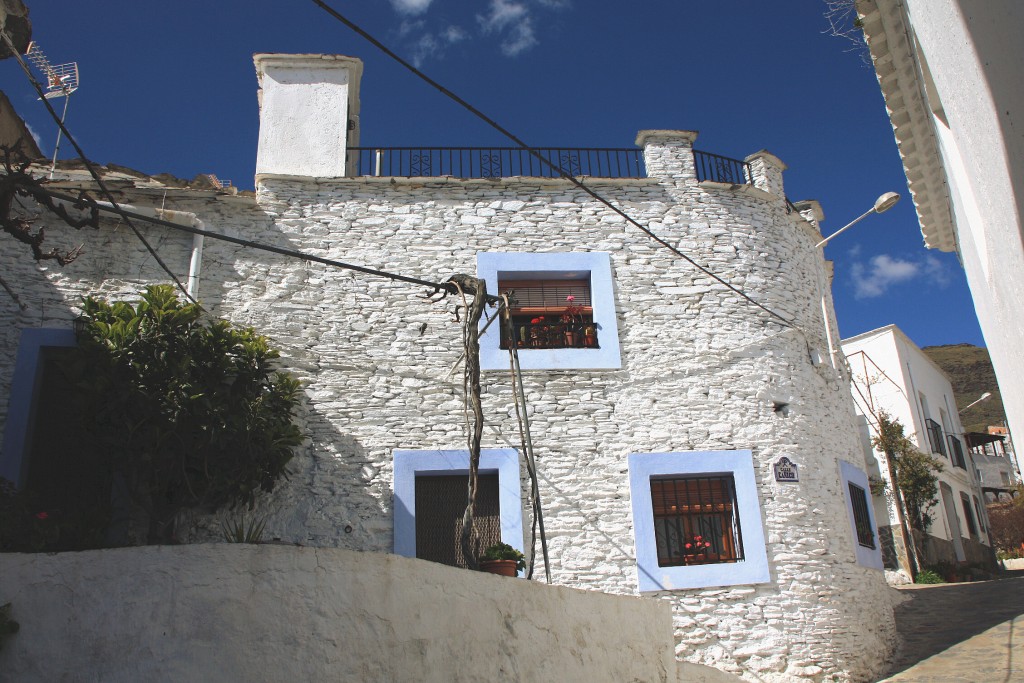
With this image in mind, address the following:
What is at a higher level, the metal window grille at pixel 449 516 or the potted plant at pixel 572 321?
the potted plant at pixel 572 321

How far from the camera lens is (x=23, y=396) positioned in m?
10.0

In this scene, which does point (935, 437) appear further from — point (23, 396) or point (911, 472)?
point (23, 396)

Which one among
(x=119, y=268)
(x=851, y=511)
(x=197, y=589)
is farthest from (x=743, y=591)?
(x=119, y=268)

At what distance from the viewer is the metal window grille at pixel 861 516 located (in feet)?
39.1

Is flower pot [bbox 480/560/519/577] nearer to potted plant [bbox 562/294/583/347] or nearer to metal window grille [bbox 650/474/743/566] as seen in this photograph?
metal window grille [bbox 650/474/743/566]

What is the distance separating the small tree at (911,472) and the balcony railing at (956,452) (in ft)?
11.7

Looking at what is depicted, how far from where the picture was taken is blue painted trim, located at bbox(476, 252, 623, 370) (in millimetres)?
11156

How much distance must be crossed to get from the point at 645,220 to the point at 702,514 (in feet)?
13.3

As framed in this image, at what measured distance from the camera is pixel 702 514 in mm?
10875

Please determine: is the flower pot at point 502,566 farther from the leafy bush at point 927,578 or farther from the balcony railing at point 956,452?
the balcony railing at point 956,452

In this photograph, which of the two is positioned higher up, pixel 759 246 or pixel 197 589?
pixel 759 246

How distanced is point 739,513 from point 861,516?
2.49m

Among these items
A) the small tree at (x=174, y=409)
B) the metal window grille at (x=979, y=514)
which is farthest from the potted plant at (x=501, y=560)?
the metal window grille at (x=979, y=514)

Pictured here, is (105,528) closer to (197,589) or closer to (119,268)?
(119,268)
